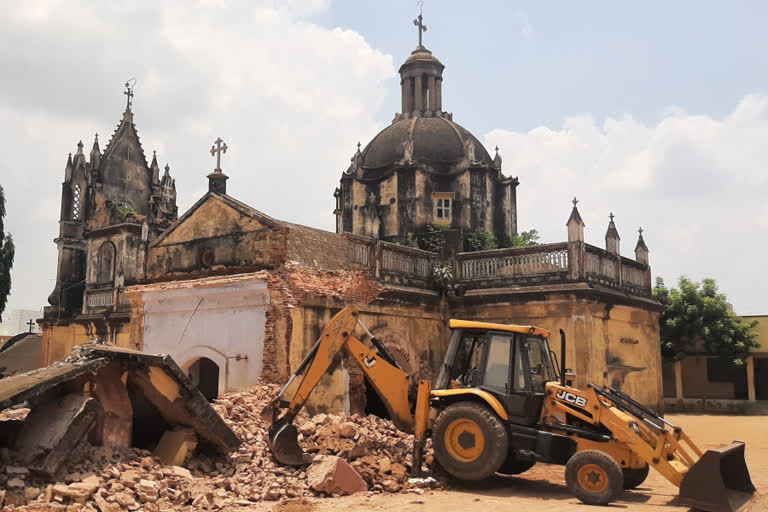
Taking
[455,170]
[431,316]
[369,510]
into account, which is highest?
[455,170]

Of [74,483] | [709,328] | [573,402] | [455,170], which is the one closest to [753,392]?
[709,328]

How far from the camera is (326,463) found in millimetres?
9531

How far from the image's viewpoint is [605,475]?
8.84 metres

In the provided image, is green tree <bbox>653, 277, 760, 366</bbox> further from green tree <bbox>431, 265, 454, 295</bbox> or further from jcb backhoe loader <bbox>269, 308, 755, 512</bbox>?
jcb backhoe loader <bbox>269, 308, 755, 512</bbox>

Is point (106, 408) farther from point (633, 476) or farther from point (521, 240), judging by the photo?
point (521, 240)

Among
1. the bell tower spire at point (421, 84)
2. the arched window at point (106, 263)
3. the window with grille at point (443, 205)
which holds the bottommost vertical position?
the arched window at point (106, 263)

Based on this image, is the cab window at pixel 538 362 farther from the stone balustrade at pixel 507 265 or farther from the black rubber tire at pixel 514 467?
the stone balustrade at pixel 507 265

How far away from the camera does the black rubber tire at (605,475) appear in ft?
28.7

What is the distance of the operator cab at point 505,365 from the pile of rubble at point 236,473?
1651 mm

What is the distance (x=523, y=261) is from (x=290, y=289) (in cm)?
653

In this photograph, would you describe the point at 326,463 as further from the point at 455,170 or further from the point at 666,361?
the point at 666,361

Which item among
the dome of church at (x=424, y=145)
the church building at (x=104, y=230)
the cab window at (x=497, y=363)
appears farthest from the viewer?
the church building at (x=104, y=230)

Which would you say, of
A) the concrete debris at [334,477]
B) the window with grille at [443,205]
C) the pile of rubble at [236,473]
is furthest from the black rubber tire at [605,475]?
the window with grille at [443,205]

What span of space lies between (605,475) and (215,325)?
8.42 m
